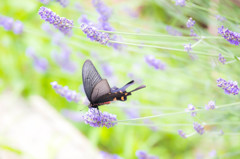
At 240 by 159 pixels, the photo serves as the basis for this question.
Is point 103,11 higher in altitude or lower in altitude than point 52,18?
higher

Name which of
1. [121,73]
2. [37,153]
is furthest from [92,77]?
[121,73]

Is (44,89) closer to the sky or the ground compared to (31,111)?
closer to the sky

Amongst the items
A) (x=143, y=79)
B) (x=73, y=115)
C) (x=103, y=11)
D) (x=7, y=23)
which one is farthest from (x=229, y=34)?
(x=73, y=115)

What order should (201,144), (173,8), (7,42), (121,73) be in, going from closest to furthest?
(173,8), (201,144), (121,73), (7,42)

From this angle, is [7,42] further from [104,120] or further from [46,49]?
[104,120]

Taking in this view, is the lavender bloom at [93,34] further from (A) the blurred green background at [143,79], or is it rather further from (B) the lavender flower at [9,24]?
(B) the lavender flower at [9,24]

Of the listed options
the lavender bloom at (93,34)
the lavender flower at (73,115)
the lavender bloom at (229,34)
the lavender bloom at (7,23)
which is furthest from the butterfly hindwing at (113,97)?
the lavender flower at (73,115)

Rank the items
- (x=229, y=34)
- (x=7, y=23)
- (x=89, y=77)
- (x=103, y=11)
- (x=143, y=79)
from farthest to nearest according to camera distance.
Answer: (x=143, y=79), (x=7, y=23), (x=103, y=11), (x=89, y=77), (x=229, y=34)

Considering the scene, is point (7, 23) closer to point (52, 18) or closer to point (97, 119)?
point (52, 18)
